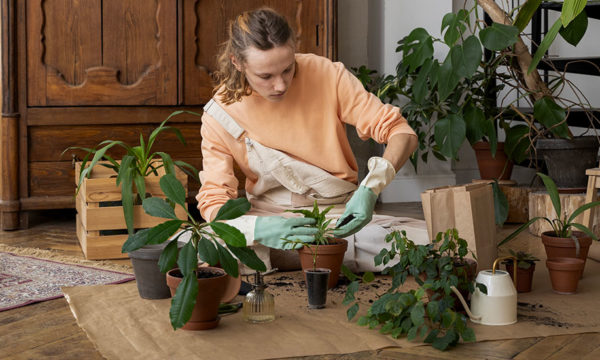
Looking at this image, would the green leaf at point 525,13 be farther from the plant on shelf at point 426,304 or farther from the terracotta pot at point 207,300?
the terracotta pot at point 207,300

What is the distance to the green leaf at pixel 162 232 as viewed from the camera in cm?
145

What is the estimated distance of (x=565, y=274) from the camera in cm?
187

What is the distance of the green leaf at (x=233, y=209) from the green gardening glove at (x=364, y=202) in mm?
460

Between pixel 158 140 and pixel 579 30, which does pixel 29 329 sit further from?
pixel 579 30

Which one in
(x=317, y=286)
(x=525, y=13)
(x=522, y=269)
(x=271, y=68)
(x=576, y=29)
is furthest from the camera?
(x=525, y=13)

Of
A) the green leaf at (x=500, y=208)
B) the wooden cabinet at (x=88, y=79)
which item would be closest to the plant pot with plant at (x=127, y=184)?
the wooden cabinet at (x=88, y=79)

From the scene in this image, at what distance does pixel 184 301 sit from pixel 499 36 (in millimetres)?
1749

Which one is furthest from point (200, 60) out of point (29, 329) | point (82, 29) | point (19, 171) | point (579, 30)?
point (29, 329)

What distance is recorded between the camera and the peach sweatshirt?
2.18m

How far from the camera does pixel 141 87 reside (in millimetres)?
3107

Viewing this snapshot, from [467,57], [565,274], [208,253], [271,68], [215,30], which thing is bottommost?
[565,274]

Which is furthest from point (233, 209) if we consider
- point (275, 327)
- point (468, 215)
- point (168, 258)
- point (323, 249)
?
point (468, 215)

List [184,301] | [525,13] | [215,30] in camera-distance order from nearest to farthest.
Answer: [184,301]
[525,13]
[215,30]

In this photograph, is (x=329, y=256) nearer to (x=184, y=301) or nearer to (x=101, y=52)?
(x=184, y=301)
